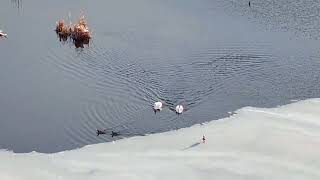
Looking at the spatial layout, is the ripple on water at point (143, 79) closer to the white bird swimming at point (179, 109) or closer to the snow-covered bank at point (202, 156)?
the white bird swimming at point (179, 109)

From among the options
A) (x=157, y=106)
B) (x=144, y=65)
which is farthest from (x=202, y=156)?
(x=144, y=65)

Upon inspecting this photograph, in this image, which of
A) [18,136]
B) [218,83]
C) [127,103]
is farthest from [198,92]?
[18,136]

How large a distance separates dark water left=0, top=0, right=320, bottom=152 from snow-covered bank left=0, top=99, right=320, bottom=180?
1309 mm

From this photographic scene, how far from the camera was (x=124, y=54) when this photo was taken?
73.7 ft

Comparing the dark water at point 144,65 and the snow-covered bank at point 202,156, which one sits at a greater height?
the dark water at point 144,65

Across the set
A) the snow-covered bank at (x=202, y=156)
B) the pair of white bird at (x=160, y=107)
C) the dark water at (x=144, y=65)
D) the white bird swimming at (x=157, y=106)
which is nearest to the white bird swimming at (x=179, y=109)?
the pair of white bird at (x=160, y=107)

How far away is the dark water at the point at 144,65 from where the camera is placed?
17.1 metres

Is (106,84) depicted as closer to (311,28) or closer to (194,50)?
(194,50)

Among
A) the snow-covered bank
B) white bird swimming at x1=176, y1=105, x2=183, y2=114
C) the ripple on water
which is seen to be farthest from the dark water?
the snow-covered bank

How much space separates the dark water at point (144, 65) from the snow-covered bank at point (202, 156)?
131 centimetres

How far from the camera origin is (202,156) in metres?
13.9

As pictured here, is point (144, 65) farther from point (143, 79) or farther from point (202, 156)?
point (202, 156)

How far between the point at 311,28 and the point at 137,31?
26.3ft

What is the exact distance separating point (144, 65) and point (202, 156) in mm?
8108
